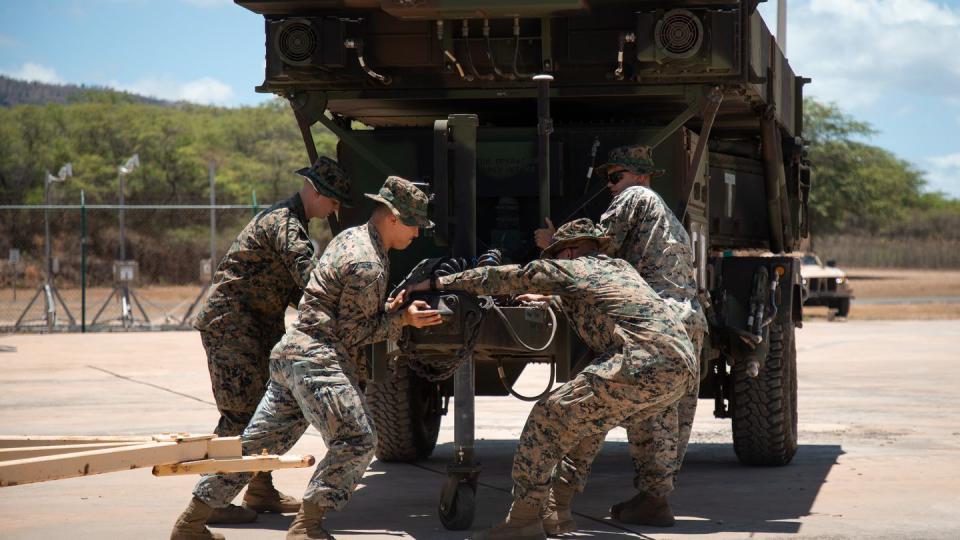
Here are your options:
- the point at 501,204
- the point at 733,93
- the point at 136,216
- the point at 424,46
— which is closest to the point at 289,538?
the point at 501,204

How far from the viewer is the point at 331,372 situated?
6.18 meters

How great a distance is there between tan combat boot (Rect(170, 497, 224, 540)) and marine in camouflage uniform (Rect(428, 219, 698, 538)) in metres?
1.23

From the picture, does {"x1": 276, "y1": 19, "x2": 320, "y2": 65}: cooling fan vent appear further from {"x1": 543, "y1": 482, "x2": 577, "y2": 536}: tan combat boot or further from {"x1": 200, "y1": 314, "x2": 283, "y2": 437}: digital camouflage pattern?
{"x1": 543, "y1": 482, "x2": 577, "y2": 536}: tan combat boot

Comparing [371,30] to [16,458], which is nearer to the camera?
[16,458]

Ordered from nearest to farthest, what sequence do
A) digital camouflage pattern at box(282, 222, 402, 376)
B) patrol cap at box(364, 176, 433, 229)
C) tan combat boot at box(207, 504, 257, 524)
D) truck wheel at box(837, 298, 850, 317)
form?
1. digital camouflage pattern at box(282, 222, 402, 376)
2. patrol cap at box(364, 176, 433, 229)
3. tan combat boot at box(207, 504, 257, 524)
4. truck wheel at box(837, 298, 850, 317)

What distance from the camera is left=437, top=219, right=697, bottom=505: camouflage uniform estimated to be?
6352mm

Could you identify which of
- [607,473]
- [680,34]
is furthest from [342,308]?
[607,473]

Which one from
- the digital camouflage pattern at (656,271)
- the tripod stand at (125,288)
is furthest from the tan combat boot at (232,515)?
the tripod stand at (125,288)

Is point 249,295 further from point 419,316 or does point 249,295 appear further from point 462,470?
point 462,470

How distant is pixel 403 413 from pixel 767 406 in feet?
7.48

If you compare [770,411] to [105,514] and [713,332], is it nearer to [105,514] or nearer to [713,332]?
[713,332]

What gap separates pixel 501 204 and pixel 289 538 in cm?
238

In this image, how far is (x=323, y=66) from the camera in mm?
7715

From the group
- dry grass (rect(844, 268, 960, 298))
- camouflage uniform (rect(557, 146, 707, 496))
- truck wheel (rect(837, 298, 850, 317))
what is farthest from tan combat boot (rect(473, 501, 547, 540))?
dry grass (rect(844, 268, 960, 298))
